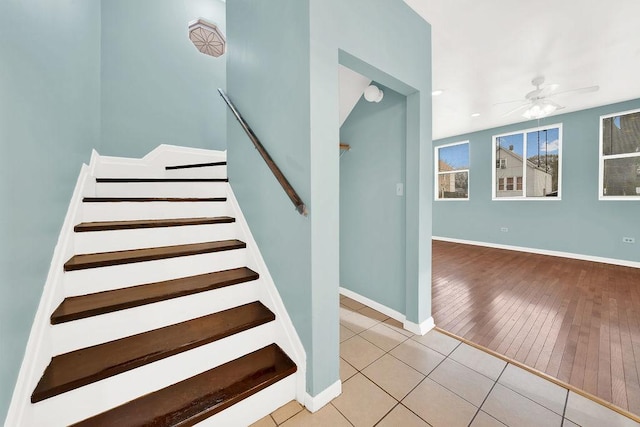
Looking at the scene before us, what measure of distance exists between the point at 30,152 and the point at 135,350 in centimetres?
110

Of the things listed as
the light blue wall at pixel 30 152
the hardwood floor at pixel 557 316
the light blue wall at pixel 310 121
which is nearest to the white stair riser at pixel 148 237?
the light blue wall at pixel 30 152

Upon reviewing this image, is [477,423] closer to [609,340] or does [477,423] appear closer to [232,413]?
[232,413]

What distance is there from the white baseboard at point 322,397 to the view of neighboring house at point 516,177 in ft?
20.3

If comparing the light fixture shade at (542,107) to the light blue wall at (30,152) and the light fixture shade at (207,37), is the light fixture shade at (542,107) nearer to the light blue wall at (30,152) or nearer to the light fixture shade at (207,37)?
the light fixture shade at (207,37)

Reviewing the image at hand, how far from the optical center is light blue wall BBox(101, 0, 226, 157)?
278 centimetres

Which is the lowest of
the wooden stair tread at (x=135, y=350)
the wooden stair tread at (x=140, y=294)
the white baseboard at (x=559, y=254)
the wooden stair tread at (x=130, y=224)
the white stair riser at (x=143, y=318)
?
the white baseboard at (x=559, y=254)

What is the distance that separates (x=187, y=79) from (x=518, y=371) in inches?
184

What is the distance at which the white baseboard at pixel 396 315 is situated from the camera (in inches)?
87.2

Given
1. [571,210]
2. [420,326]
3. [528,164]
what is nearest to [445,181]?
[528,164]

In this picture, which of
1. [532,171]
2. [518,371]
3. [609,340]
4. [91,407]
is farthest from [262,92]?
[532,171]

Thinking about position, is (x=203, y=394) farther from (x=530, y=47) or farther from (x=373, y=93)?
(x=530, y=47)

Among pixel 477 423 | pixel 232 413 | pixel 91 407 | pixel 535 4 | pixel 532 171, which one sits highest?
pixel 535 4

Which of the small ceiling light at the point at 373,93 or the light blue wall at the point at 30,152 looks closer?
the light blue wall at the point at 30,152

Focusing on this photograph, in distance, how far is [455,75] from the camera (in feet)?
10.8
